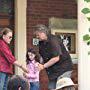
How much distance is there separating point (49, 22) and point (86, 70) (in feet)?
12.9

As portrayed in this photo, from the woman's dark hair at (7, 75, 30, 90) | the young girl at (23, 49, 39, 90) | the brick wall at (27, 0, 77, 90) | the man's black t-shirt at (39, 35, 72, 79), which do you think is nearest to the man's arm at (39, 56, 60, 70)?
the man's black t-shirt at (39, 35, 72, 79)

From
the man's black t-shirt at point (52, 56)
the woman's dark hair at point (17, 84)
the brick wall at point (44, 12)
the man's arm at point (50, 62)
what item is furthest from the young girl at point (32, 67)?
the woman's dark hair at point (17, 84)

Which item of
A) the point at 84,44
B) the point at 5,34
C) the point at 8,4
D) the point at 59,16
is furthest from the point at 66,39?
the point at 84,44

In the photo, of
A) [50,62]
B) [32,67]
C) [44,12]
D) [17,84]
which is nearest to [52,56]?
[50,62]

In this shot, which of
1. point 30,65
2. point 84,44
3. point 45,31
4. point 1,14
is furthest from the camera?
point 1,14

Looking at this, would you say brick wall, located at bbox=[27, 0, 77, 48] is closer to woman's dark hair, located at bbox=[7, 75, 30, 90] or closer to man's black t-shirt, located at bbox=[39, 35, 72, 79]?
man's black t-shirt, located at bbox=[39, 35, 72, 79]

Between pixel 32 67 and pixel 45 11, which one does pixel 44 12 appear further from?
pixel 32 67

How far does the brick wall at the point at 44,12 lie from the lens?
31.4 ft

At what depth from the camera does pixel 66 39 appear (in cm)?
1005

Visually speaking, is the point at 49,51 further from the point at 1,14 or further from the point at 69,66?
the point at 1,14

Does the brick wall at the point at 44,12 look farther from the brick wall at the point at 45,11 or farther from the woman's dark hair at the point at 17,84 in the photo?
the woman's dark hair at the point at 17,84

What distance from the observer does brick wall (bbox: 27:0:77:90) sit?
958cm

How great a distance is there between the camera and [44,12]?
9734mm

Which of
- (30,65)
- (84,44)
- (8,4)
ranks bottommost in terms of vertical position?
(30,65)
